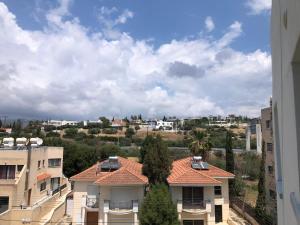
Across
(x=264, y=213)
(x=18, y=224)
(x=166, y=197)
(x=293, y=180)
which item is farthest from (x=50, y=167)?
(x=293, y=180)

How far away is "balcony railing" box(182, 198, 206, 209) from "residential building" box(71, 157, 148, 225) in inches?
129

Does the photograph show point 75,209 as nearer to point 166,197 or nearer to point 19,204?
point 19,204

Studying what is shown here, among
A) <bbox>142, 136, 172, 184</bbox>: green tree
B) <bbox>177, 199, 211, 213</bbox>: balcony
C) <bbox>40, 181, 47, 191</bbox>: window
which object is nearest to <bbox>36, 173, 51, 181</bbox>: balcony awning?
<bbox>40, 181, 47, 191</bbox>: window

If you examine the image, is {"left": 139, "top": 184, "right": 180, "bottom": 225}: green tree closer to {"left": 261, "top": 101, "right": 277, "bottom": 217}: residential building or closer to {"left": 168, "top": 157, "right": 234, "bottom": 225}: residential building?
{"left": 168, "top": 157, "right": 234, "bottom": 225}: residential building

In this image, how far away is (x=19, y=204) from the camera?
29.3 m

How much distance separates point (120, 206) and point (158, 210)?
399cm

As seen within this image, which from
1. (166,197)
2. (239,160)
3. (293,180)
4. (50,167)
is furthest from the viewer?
(239,160)

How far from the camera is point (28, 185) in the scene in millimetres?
31656

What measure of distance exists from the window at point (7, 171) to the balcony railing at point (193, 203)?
16.8 metres

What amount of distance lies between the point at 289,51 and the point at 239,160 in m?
54.7

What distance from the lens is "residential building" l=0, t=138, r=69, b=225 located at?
87.1 ft

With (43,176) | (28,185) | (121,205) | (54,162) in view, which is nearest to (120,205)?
(121,205)

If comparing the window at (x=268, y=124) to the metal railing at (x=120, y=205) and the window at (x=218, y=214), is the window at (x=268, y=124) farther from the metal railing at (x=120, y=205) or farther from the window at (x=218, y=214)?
the metal railing at (x=120, y=205)

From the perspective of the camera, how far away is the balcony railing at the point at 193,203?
2475 centimetres
